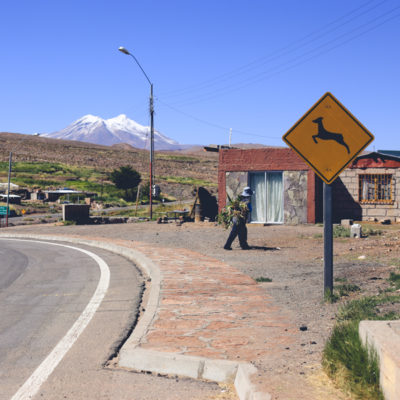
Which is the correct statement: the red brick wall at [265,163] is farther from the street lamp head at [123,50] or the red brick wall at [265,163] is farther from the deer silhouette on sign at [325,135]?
the deer silhouette on sign at [325,135]

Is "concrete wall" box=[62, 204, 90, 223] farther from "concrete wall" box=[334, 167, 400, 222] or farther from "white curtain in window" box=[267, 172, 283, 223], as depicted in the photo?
"concrete wall" box=[334, 167, 400, 222]

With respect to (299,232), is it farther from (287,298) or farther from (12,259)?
(287,298)

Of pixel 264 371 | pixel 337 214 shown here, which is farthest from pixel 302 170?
pixel 264 371

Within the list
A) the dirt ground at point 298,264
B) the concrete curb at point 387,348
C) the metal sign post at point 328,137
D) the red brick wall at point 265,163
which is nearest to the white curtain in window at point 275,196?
the red brick wall at point 265,163

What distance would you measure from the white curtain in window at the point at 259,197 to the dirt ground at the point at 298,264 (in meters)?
1.04

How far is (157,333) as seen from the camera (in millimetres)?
6645

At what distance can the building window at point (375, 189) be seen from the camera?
26078 mm

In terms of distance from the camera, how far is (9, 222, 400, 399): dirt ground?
5.44 m

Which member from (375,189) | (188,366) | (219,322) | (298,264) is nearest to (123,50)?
(375,189)

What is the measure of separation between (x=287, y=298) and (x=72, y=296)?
12.1ft

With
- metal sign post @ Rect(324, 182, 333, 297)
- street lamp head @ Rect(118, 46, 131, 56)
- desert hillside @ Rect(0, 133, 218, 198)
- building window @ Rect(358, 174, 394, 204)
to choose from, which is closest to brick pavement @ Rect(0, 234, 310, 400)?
metal sign post @ Rect(324, 182, 333, 297)

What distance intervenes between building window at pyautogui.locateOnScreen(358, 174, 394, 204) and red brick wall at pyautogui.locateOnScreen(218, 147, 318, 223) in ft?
8.73

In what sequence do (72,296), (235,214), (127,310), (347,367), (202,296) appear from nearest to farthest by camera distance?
(347,367) → (127,310) → (202,296) → (72,296) → (235,214)

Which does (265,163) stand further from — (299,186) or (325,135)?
(325,135)
